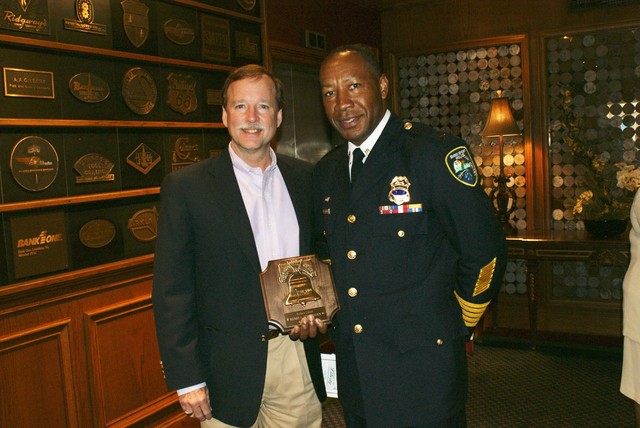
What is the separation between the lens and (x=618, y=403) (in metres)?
3.49

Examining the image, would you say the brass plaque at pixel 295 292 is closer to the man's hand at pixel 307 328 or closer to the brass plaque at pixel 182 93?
the man's hand at pixel 307 328

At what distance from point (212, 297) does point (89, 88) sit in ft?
5.37

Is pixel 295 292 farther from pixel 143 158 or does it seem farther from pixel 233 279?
pixel 143 158

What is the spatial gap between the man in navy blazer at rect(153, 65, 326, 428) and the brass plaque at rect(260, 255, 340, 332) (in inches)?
3.4

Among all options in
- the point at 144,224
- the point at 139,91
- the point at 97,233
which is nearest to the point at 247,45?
the point at 139,91

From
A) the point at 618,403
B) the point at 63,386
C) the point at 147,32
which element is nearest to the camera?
the point at 63,386

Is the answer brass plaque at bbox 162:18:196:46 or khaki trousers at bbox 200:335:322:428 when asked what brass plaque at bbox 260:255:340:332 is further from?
brass plaque at bbox 162:18:196:46

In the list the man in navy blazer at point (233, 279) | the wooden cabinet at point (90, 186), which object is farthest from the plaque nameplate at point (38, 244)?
the man in navy blazer at point (233, 279)

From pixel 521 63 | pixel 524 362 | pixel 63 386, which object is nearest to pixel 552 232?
pixel 524 362

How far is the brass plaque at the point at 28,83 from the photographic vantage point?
2625mm

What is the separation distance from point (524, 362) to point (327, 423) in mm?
1647

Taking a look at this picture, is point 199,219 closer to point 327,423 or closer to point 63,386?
point 63,386

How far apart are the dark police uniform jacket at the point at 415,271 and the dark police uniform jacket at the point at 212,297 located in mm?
293

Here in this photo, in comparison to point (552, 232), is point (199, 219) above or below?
above
